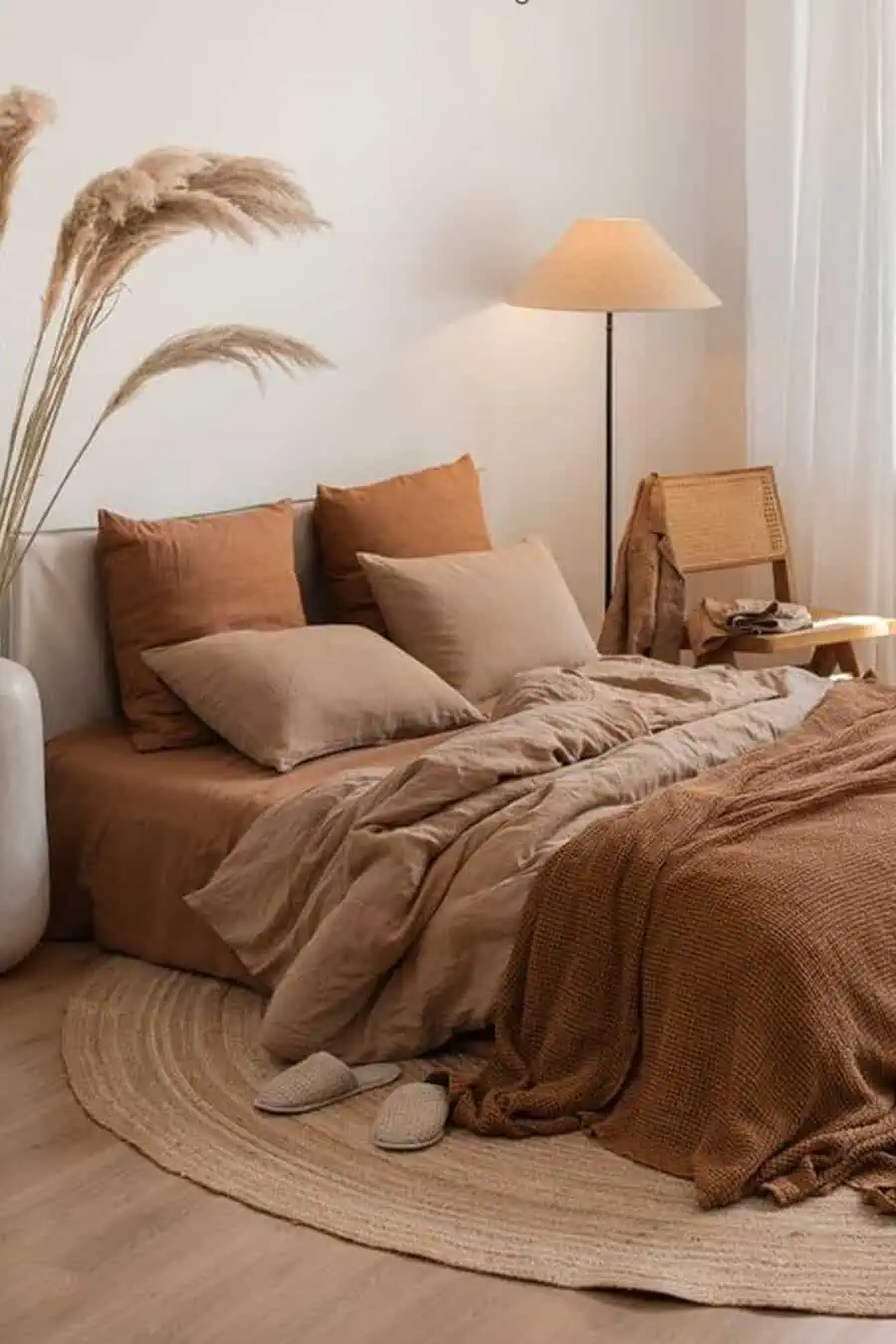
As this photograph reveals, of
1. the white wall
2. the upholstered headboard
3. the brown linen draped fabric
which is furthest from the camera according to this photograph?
the brown linen draped fabric

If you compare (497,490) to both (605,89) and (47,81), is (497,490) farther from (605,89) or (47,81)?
(47,81)

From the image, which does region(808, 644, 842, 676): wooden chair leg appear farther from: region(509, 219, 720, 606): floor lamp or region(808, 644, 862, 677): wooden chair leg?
region(509, 219, 720, 606): floor lamp

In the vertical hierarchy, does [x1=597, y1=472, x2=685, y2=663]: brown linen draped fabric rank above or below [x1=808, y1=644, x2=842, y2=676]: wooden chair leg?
above

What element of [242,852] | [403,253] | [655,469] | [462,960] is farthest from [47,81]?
[655,469]

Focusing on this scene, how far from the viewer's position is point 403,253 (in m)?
4.68

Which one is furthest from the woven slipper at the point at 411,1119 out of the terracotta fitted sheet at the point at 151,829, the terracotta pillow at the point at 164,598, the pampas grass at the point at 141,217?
the pampas grass at the point at 141,217

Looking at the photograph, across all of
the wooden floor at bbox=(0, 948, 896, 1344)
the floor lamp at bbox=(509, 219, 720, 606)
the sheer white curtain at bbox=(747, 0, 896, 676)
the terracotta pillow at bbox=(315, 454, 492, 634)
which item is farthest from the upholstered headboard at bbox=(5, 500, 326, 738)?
the sheer white curtain at bbox=(747, 0, 896, 676)

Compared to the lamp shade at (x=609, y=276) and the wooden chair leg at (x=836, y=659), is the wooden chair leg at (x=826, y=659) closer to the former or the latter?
the wooden chair leg at (x=836, y=659)

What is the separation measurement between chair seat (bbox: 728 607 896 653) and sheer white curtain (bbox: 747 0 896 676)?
40 centimetres

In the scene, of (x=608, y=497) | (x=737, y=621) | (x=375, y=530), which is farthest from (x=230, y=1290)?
(x=608, y=497)

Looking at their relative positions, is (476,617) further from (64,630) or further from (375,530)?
(64,630)

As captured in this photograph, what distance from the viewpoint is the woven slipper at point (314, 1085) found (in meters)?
2.99

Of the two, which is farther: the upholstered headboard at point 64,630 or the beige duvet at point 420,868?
the upholstered headboard at point 64,630

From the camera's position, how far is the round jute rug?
2.51 metres
